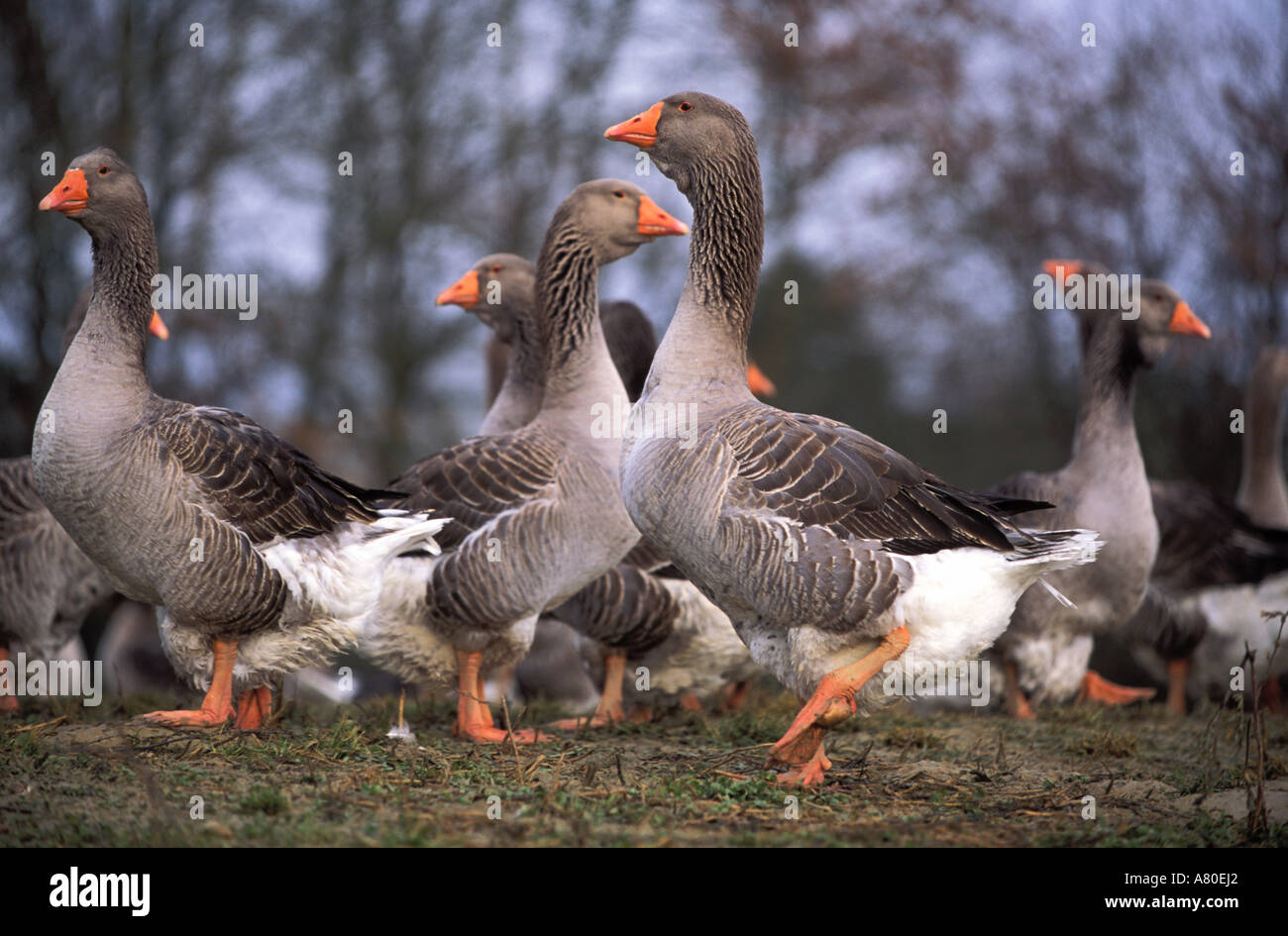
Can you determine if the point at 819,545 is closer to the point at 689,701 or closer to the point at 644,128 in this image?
the point at 644,128

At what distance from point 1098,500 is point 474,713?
4.84 metres

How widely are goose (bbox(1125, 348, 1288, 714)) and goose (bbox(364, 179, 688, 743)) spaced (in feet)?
17.7

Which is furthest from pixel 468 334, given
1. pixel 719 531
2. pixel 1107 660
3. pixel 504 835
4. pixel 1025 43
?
A: pixel 504 835

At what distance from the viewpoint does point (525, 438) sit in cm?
734

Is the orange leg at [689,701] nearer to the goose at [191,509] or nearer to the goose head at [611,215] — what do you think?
the goose at [191,509]

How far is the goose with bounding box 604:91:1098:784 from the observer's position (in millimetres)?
5227

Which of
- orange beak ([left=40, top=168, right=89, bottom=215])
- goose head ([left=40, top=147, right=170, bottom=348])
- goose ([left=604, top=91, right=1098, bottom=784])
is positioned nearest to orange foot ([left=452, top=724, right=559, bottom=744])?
goose ([left=604, top=91, right=1098, bottom=784])

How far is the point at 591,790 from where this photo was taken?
4.88m

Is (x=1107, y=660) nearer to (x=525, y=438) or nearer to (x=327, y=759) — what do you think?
(x=525, y=438)

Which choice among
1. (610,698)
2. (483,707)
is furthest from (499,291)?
(483,707)

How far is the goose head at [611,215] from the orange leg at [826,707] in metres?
3.61

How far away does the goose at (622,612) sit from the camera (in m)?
7.70

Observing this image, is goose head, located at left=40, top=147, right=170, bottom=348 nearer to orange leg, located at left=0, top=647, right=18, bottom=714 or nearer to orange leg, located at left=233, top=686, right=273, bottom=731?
orange leg, located at left=233, top=686, right=273, bottom=731

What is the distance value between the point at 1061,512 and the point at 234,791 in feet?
20.7
